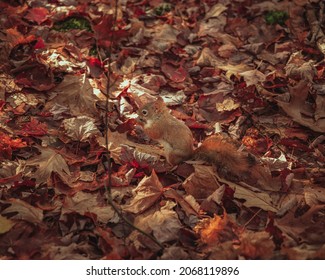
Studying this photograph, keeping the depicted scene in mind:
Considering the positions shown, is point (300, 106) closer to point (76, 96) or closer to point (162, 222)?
point (162, 222)

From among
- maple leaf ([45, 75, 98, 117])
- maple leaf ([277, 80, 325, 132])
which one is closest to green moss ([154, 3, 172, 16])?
maple leaf ([45, 75, 98, 117])

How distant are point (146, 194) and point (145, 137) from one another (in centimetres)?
78

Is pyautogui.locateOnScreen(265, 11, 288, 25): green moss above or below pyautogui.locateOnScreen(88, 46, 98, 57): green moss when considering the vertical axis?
above

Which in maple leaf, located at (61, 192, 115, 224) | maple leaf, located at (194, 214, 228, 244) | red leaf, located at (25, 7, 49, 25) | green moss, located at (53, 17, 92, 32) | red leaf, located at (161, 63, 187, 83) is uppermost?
red leaf, located at (25, 7, 49, 25)

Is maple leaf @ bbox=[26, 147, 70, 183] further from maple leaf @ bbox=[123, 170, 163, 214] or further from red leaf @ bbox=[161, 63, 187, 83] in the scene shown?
red leaf @ bbox=[161, 63, 187, 83]

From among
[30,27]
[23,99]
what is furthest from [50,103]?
[30,27]

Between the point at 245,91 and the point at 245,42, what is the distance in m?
0.99

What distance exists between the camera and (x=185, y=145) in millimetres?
3156

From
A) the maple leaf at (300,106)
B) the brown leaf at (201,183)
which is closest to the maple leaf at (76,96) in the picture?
the brown leaf at (201,183)

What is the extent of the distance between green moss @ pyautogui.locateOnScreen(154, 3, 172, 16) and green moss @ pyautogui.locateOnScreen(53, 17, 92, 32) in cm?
86

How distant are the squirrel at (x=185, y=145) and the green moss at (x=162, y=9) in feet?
7.32

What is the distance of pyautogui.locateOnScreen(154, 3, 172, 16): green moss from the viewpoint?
5172 millimetres

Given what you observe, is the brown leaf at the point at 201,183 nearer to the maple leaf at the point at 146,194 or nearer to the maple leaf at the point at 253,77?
the maple leaf at the point at 146,194

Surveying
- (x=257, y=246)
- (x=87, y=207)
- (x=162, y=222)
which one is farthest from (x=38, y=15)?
(x=257, y=246)
